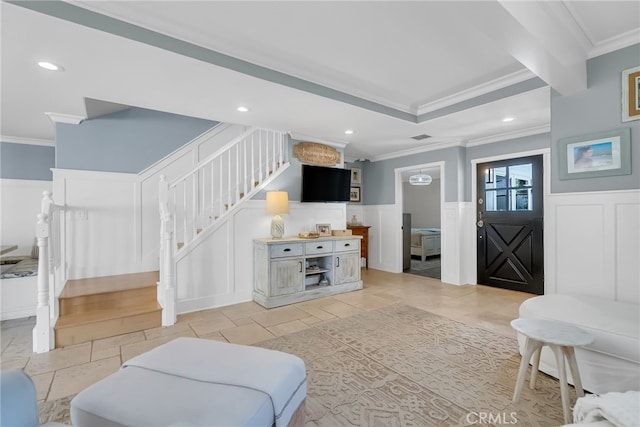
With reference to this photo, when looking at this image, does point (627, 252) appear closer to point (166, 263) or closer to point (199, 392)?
point (199, 392)

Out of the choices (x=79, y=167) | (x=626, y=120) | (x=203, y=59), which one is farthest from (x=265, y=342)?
(x=626, y=120)

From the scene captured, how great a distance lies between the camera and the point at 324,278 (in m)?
4.48

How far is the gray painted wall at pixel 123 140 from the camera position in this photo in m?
3.58

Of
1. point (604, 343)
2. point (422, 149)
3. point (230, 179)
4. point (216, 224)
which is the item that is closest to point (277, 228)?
point (216, 224)

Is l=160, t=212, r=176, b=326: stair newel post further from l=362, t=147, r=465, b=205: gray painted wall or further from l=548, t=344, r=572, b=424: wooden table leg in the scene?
l=362, t=147, r=465, b=205: gray painted wall

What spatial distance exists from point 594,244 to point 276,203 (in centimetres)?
332

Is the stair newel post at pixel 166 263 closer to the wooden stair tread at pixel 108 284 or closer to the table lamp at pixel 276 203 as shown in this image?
the wooden stair tread at pixel 108 284

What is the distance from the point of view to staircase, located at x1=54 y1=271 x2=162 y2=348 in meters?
2.73

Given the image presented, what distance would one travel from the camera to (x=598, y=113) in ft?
7.96

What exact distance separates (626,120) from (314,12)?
2.54 meters

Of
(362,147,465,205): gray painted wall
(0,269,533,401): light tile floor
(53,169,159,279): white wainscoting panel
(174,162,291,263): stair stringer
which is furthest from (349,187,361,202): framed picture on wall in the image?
(53,169,159,279): white wainscoting panel

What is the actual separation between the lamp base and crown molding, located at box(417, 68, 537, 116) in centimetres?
241

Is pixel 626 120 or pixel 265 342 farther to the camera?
pixel 265 342

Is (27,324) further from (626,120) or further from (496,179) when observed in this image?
(496,179)
